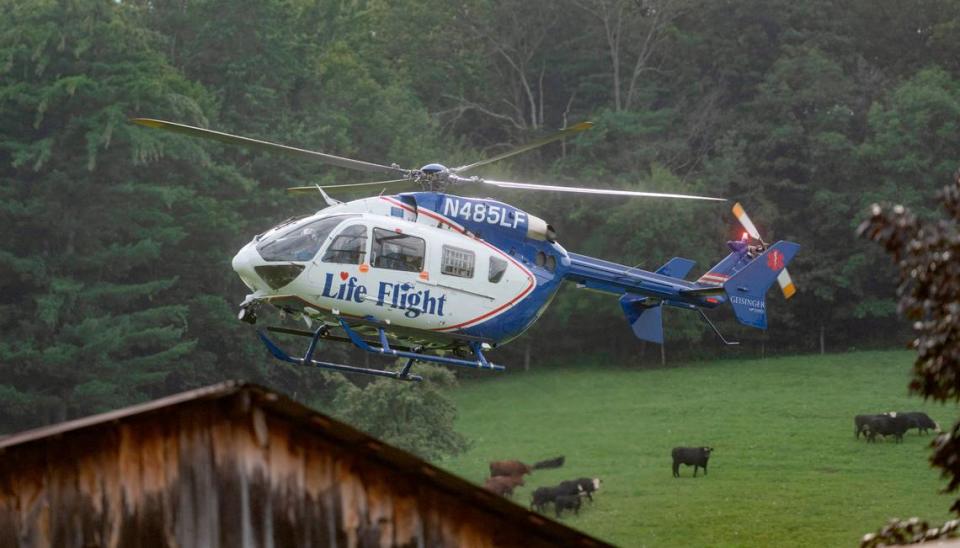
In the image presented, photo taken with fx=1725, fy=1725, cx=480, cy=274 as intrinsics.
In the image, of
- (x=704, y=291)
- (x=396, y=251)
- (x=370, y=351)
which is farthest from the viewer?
(x=704, y=291)

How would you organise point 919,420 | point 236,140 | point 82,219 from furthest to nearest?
point 82,219
point 919,420
point 236,140

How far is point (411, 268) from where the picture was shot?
61.9ft

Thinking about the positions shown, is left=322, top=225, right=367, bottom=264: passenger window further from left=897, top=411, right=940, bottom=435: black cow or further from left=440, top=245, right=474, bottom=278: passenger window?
left=897, top=411, right=940, bottom=435: black cow

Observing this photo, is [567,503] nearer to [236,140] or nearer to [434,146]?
[236,140]

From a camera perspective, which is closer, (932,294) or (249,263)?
(932,294)

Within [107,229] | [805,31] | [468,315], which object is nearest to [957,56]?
[805,31]

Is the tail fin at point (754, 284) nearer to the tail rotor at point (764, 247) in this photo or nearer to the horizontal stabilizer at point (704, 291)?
the tail rotor at point (764, 247)

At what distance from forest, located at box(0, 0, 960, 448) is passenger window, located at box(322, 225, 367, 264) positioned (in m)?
20.9

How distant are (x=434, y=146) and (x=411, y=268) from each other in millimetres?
43543

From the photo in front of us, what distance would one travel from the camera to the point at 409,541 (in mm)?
8664

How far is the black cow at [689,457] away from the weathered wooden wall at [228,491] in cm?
3346

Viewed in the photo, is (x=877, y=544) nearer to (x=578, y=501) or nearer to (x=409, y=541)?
(x=409, y=541)

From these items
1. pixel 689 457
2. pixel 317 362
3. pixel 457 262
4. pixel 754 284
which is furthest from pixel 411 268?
pixel 689 457

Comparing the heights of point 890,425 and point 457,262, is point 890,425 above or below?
below
